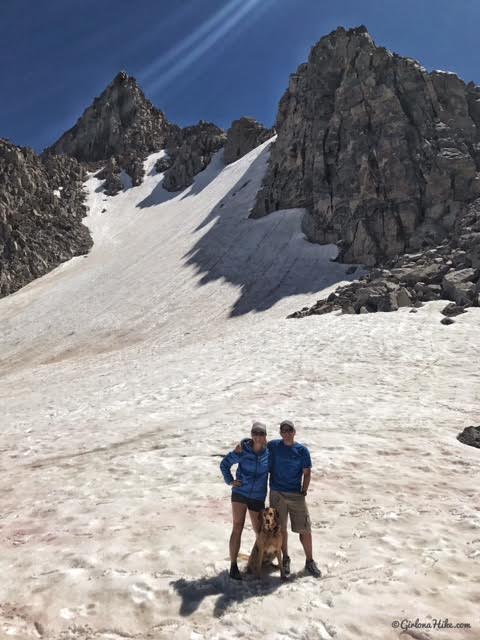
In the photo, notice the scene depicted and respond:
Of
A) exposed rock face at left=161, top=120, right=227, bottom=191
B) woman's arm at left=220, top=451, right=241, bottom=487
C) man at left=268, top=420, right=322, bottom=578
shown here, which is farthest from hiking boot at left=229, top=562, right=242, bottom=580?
exposed rock face at left=161, top=120, right=227, bottom=191

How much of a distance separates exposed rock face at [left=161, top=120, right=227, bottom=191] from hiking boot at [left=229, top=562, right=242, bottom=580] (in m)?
92.1

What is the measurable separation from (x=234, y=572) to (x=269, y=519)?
81 cm

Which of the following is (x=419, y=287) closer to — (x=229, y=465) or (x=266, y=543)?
(x=229, y=465)

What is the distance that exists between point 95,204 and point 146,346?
66943 millimetres

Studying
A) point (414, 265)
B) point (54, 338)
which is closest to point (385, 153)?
point (414, 265)

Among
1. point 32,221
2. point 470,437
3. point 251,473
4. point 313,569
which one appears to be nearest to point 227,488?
point 251,473

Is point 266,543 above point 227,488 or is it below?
above

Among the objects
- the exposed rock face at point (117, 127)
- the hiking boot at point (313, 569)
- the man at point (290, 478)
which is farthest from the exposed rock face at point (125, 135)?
the hiking boot at point (313, 569)

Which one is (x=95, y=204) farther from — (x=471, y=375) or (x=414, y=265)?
(x=471, y=375)

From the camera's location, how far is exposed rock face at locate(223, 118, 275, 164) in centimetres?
9125

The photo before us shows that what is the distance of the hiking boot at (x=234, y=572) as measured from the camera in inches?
251

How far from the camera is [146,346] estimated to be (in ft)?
119

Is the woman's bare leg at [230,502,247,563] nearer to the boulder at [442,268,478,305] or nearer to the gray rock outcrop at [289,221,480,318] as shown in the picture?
the gray rock outcrop at [289,221,480,318]

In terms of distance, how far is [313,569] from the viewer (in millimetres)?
6477
